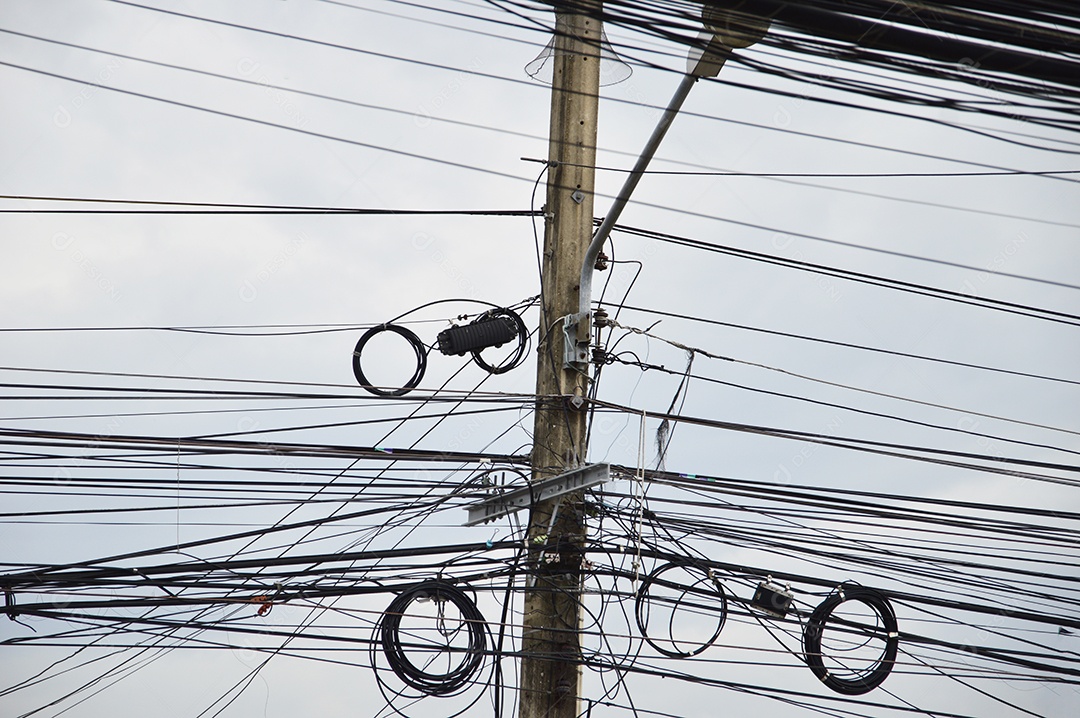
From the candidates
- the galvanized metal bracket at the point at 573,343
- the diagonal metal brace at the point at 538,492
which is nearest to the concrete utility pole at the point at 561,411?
the galvanized metal bracket at the point at 573,343

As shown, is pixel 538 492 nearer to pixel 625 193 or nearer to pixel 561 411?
pixel 561 411

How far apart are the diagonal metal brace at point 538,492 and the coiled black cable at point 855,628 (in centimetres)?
193

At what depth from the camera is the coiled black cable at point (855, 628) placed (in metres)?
6.96

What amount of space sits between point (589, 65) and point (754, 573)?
3.90 m

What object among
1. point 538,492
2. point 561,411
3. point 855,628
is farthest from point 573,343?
point 855,628

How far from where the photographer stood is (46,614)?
260 inches

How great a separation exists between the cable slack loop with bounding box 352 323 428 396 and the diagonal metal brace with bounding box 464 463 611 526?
1.09 meters

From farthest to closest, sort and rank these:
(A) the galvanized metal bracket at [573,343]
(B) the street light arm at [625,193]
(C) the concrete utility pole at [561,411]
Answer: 1. (A) the galvanized metal bracket at [573,343]
2. (C) the concrete utility pole at [561,411]
3. (B) the street light arm at [625,193]

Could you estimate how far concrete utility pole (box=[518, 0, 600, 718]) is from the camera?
6.61 meters

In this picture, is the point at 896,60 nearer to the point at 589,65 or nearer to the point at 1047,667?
the point at 589,65

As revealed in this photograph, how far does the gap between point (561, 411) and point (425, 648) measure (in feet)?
6.07

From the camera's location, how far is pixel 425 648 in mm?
6723

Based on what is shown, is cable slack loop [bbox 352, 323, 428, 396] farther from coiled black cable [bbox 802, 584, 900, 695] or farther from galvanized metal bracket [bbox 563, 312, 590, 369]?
coiled black cable [bbox 802, 584, 900, 695]

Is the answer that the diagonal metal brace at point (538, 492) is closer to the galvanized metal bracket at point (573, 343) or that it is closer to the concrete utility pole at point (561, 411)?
the concrete utility pole at point (561, 411)
